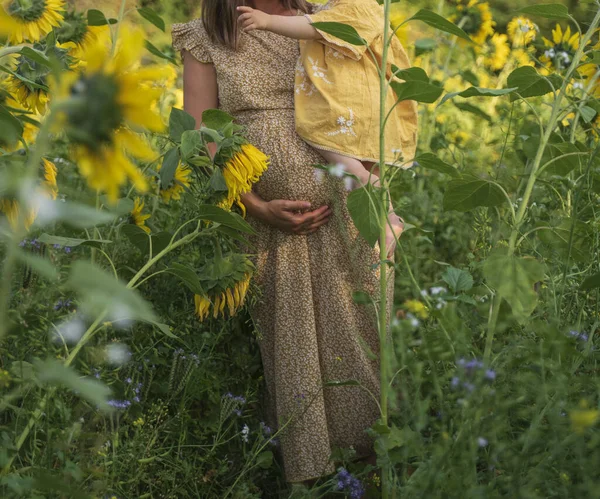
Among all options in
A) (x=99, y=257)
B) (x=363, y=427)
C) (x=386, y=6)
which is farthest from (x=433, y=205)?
(x=386, y=6)

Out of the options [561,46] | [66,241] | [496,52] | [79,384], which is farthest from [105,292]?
[496,52]

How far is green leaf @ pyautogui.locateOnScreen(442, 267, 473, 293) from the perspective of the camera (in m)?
1.30

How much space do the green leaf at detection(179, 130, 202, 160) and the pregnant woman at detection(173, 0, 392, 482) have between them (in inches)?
17.0

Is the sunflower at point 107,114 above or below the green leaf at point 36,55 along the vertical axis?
above

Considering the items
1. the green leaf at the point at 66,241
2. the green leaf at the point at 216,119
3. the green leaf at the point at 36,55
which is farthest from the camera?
the green leaf at the point at 216,119

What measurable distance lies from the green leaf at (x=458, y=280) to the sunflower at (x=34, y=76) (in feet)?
2.24

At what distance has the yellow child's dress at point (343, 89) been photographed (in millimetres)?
1607

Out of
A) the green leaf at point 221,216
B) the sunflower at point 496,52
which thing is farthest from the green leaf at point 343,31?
the sunflower at point 496,52

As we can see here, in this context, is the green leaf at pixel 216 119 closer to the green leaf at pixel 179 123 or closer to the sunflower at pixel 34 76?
the green leaf at pixel 179 123

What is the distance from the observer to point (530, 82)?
4.30 ft

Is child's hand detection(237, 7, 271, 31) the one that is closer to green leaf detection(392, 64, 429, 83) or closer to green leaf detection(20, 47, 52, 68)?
green leaf detection(392, 64, 429, 83)

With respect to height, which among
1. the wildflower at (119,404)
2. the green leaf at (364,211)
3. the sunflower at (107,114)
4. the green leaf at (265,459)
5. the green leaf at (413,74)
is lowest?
the green leaf at (265,459)

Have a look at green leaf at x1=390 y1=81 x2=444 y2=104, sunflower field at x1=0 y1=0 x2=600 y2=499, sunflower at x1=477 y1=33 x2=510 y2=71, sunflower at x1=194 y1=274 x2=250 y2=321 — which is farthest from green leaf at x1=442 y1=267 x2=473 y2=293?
sunflower at x1=477 y1=33 x2=510 y2=71

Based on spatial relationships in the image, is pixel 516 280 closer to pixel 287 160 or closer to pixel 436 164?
pixel 436 164
